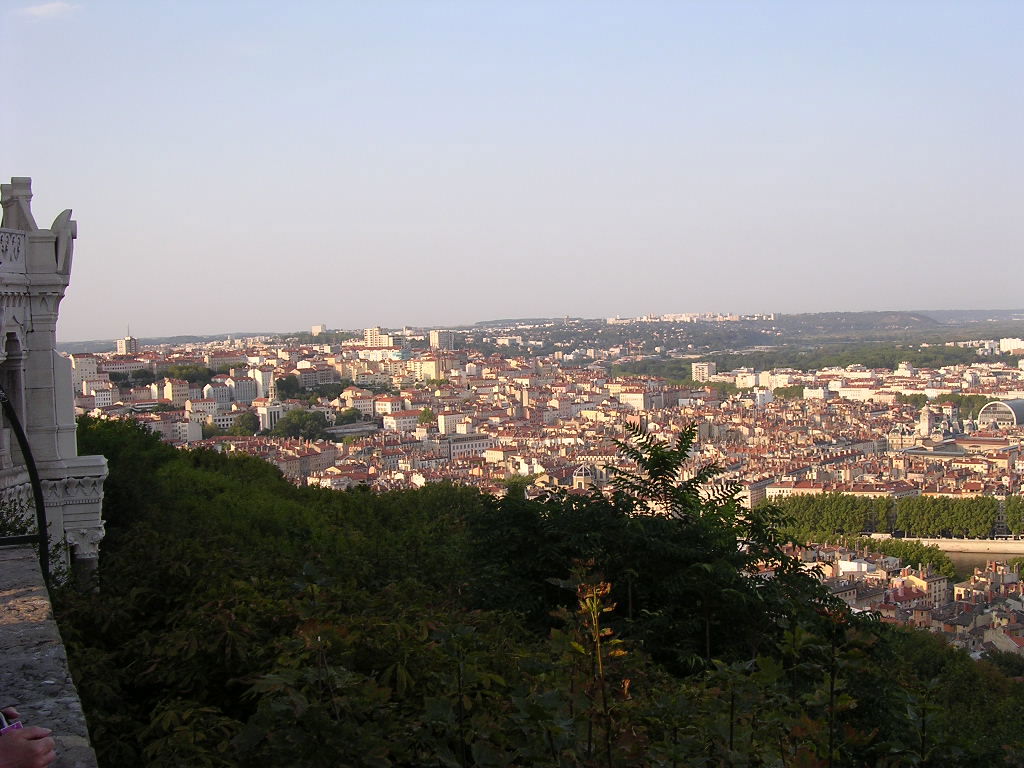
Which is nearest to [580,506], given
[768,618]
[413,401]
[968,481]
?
[768,618]

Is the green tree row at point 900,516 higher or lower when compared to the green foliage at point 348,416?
lower

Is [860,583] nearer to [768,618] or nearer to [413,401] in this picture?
Result: [768,618]

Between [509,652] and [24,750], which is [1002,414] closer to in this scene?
[509,652]

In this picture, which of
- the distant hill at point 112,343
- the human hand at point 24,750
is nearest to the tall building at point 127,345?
the distant hill at point 112,343

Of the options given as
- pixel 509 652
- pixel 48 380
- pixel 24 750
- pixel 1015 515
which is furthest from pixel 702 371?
pixel 24 750

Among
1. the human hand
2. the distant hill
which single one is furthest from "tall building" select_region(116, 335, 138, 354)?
the human hand

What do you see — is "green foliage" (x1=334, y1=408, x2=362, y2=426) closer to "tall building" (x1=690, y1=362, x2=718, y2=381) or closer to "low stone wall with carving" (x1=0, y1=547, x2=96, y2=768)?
"tall building" (x1=690, y1=362, x2=718, y2=381)

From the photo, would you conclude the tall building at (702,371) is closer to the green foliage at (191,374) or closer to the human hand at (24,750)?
the green foliage at (191,374)
